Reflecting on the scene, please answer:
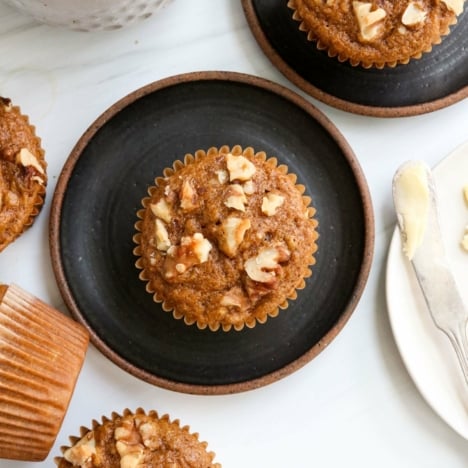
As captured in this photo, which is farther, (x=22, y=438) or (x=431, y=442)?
(x=431, y=442)

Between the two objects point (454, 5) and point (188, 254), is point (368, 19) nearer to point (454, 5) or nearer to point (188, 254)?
point (454, 5)

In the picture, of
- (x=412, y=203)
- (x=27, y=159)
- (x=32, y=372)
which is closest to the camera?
(x=32, y=372)

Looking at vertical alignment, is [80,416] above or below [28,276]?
below

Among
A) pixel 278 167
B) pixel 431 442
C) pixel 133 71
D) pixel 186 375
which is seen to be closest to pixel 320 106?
pixel 278 167

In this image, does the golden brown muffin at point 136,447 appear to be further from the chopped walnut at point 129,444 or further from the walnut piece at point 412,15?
the walnut piece at point 412,15

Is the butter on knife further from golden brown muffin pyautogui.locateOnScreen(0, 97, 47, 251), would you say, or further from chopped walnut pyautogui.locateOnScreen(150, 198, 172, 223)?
golden brown muffin pyautogui.locateOnScreen(0, 97, 47, 251)

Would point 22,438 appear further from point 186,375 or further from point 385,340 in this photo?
point 385,340

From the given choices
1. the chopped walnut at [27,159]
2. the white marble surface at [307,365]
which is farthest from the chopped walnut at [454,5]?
the chopped walnut at [27,159]

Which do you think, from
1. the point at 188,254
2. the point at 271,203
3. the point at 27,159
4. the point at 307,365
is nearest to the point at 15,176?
the point at 27,159
